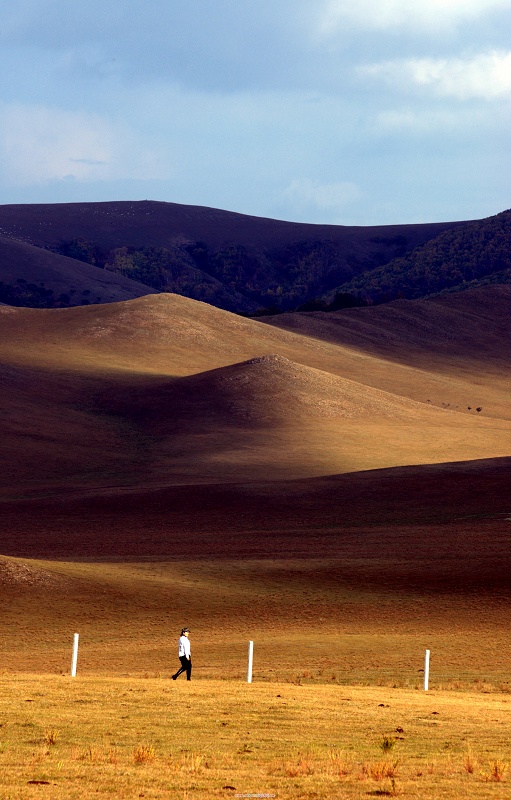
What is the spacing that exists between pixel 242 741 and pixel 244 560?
28145 millimetres

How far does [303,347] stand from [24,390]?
37968mm

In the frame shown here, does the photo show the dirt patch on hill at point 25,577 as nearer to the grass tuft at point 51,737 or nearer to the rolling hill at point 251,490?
the rolling hill at point 251,490

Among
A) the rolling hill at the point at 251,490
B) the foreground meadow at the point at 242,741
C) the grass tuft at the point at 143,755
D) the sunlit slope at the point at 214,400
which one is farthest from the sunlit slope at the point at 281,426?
the grass tuft at the point at 143,755

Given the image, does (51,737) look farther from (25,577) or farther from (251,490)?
(251,490)

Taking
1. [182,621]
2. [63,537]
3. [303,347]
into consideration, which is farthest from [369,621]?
[303,347]

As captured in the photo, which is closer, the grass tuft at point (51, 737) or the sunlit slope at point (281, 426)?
A: the grass tuft at point (51, 737)

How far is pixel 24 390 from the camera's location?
309 ft

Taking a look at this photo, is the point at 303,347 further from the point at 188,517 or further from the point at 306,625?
the point at 306,625

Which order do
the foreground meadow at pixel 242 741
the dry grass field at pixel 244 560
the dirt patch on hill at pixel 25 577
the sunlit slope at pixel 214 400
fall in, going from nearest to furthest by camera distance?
the foreground meadow at pixel 242 741, the dry grass field at pixel 244 560, the dirt patch on hill at pixel 25 577, the sunlit slope at pixel 214 400

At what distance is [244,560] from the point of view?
42188mm

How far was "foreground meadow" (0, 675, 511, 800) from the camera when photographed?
37.1ft

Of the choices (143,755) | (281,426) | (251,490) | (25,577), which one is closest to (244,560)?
(25,577)

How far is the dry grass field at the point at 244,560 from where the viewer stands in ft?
44.1

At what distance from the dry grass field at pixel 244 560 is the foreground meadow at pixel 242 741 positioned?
0.18 feet
